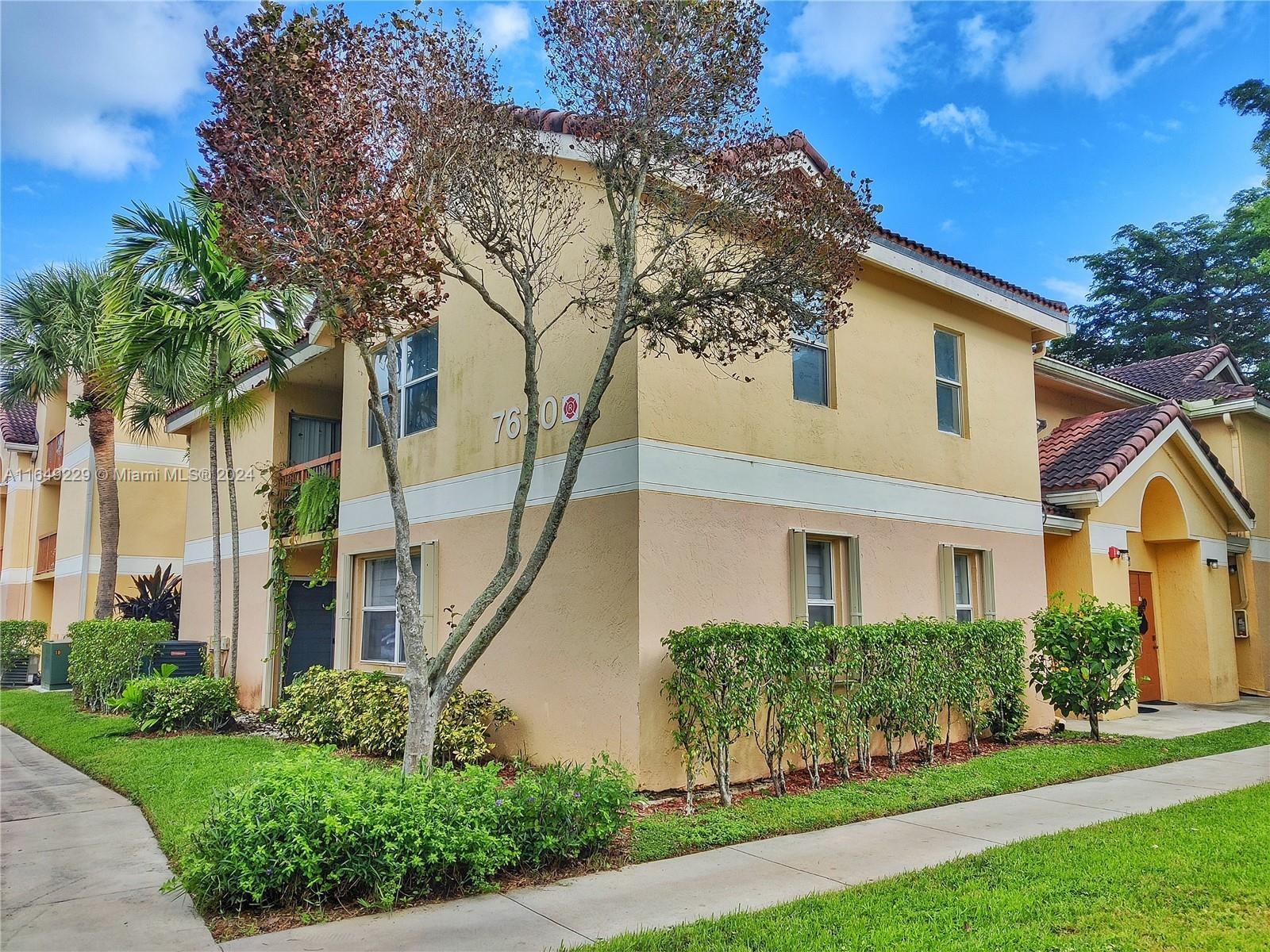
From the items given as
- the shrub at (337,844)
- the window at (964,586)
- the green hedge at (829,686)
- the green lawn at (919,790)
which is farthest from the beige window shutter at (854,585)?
the shrub at (337,844)

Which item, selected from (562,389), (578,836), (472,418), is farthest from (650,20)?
(578,836)

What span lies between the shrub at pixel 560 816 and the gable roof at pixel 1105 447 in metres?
10.2

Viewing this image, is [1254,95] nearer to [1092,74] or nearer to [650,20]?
[1092,74]

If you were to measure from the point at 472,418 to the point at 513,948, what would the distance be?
687cm

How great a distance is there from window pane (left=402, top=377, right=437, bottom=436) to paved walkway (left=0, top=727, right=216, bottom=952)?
17.8 feet

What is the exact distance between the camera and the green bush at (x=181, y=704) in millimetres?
12375

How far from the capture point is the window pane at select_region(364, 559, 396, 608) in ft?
40.2

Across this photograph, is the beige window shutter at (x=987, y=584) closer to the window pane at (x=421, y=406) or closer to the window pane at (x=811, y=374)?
the window pane at (x=811, y=374)

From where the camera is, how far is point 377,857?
5629mm

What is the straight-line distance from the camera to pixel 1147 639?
52.7 feet

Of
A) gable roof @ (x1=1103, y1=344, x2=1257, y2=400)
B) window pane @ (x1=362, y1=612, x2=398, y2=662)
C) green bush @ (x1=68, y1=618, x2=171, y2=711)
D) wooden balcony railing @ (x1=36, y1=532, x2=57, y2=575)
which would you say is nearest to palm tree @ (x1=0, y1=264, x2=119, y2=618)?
green bush @ (x1=68, y1=618, x2=171, y2=711)

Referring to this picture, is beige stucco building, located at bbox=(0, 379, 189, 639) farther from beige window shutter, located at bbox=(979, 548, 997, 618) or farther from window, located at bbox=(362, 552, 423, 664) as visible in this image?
beige window shutter, located at bbox=(979, 548, 997, 618)

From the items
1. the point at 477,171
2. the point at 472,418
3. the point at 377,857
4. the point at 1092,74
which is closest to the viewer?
the point at 377,857

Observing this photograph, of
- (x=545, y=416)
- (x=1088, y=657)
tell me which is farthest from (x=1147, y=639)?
(x=545, y=416)
